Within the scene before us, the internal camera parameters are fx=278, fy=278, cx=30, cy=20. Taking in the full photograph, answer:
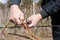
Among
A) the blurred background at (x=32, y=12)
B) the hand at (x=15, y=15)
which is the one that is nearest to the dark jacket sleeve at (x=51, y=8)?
the hand at (x=15, y=15)

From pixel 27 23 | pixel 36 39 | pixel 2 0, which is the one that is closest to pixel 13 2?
pixel 27 23

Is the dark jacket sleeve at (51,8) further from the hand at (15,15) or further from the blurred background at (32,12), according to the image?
the blurred background at (32,12)

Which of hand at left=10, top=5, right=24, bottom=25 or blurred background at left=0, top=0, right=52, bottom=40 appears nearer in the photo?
hand at left=10, top=5, right=24, bottom=25

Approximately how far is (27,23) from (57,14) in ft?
0.69

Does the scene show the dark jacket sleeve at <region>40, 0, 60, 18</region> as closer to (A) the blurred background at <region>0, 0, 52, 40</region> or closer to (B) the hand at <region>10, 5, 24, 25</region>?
(B) the hand at <region>10, 5, 24, 25</region>

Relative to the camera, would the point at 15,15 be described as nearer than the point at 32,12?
Yes

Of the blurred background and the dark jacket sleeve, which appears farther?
the blurred background

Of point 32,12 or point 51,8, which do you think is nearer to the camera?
point 51,8

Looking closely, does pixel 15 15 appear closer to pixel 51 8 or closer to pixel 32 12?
pixel 51 8

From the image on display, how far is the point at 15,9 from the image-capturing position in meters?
1.41

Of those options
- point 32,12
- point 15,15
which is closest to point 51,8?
point 15,15

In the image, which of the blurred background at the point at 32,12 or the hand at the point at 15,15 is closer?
the hand at the point at 15,15

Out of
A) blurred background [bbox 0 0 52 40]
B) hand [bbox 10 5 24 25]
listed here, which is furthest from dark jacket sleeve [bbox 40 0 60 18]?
blurred background [bbox 0 0 52 40]

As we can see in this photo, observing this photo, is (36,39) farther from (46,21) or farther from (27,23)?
Answer: (46,21)
